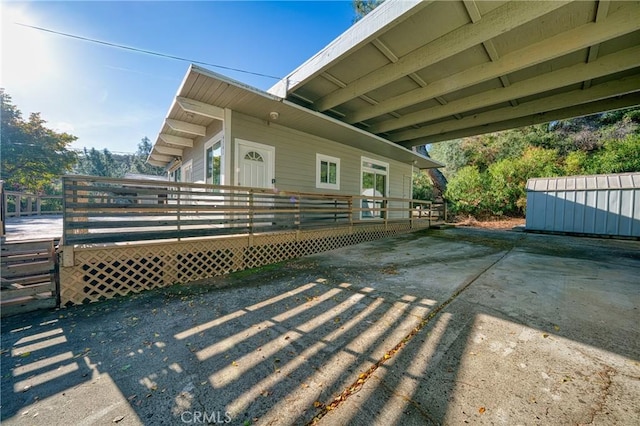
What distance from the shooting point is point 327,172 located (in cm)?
802

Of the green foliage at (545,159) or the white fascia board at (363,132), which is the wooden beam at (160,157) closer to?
the white fascia board at (363,132)

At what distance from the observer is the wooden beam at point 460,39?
334 centimetres

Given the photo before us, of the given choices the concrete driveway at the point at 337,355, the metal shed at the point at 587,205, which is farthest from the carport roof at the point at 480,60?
the metal shed at the point at 587,205

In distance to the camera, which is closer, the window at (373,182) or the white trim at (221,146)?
the white trim at (221,146)

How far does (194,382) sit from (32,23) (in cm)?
728

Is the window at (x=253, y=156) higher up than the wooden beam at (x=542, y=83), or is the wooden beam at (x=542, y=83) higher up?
the wooden beam at (x=542, y=83)

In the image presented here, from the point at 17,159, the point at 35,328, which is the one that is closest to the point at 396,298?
the point at 35,328

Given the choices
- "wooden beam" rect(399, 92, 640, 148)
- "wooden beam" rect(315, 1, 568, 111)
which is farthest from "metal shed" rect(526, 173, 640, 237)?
"wooden beam" rect(315, 1, 568, 111)

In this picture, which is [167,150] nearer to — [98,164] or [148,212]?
[148,212]

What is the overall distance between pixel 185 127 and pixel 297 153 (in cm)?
307

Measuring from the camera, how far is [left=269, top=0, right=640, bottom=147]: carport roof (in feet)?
11.4

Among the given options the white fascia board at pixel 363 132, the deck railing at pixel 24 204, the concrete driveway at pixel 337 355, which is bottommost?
the concrete driveway at pixel 337 355

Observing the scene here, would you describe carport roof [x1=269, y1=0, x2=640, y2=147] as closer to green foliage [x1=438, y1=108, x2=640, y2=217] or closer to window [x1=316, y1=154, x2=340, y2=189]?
window [x1=316, y1=154, x2=340, y2=189]

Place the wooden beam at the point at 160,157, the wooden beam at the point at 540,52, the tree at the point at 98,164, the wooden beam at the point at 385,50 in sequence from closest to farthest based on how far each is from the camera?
the wooden beam at the point at 540,52
the wooden beam at the point at 385,50
the wooden beam at the point at 160,157
the tree at the point at 98,164
